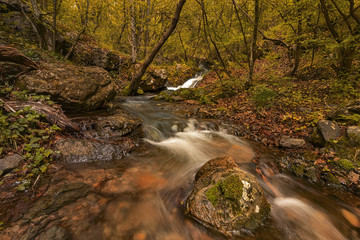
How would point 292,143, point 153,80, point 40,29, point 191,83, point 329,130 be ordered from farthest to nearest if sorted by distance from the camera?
point 191,83 < point 153,80 < point 40,29 < point 292,143 < point 329,130

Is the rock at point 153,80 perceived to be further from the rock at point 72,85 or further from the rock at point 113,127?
the rock at point 113,127

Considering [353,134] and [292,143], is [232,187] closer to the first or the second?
[292,143]

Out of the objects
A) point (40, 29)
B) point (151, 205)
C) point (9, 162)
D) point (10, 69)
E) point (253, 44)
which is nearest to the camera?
point (9, 162)

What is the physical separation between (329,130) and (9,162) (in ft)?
24.0

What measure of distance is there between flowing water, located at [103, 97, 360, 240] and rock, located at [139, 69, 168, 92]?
775cm

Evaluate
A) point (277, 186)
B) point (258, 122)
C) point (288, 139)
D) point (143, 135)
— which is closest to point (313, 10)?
point (258, 122)

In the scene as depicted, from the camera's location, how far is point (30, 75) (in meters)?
4.22

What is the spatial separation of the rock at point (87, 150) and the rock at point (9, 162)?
1.85 ft

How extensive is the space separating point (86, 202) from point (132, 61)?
12168mm

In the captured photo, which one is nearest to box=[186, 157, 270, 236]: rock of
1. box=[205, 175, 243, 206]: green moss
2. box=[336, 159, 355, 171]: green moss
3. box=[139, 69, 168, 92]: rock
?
box=[205, 175, 243, 206]: green moss

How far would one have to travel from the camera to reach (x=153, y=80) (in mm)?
12148

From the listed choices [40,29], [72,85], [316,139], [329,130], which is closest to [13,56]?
[72,85]

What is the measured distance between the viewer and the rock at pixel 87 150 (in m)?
3.16

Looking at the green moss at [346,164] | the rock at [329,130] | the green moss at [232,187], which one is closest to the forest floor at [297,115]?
the green moss at [346,164]
